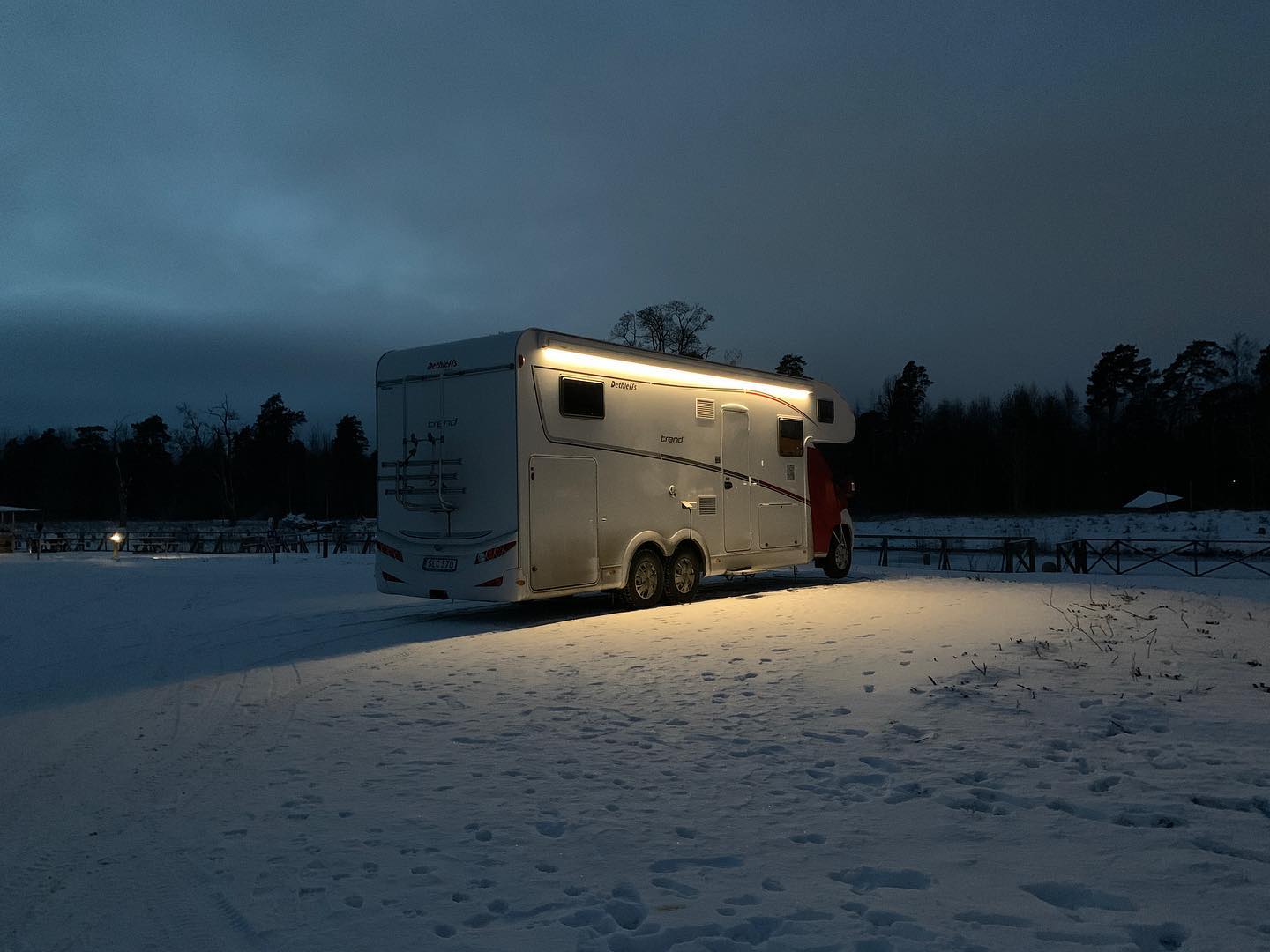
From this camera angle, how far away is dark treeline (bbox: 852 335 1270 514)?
192 ft

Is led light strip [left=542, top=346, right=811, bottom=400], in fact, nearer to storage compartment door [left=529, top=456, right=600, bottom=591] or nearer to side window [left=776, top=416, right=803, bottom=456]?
side window [left=776, top=416, right=803, bottom=456]

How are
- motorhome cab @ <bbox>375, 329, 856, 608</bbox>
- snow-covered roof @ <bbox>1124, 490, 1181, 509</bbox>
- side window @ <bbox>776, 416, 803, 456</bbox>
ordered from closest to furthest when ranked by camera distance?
motorhome cab @ <bbox>375, 329, 856, 608</bbox>, side window @ <bbox>776, 416, 803, 456</bbox>, snow-covered roof @ <bbox>1124, 490, 1181, 509</bbox>

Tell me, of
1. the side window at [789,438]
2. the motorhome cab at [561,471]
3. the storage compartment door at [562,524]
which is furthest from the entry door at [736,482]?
the storage compartment door at [562,524]

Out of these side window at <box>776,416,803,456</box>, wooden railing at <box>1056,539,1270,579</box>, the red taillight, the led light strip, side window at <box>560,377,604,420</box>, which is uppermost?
the led light strip

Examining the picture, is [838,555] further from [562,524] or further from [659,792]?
[659,792]

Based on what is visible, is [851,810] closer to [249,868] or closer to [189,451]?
[249,868]

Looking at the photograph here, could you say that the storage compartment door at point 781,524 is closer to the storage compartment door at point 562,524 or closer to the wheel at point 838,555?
the wheel at point 838,555

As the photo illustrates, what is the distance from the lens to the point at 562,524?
11609 millimetres

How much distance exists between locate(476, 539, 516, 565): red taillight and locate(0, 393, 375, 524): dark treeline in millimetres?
75400

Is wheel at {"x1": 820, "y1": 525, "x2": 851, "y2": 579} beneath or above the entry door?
beneath

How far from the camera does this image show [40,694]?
8234mm

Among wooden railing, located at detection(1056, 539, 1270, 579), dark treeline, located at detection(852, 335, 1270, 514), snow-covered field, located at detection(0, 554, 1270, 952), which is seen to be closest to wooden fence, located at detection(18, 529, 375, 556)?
wooden railing, located at detection(1056, 539, 1270, 579)

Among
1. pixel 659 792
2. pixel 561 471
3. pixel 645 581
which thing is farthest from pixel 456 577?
pixel 659 792

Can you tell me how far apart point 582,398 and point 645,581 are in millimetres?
2715
